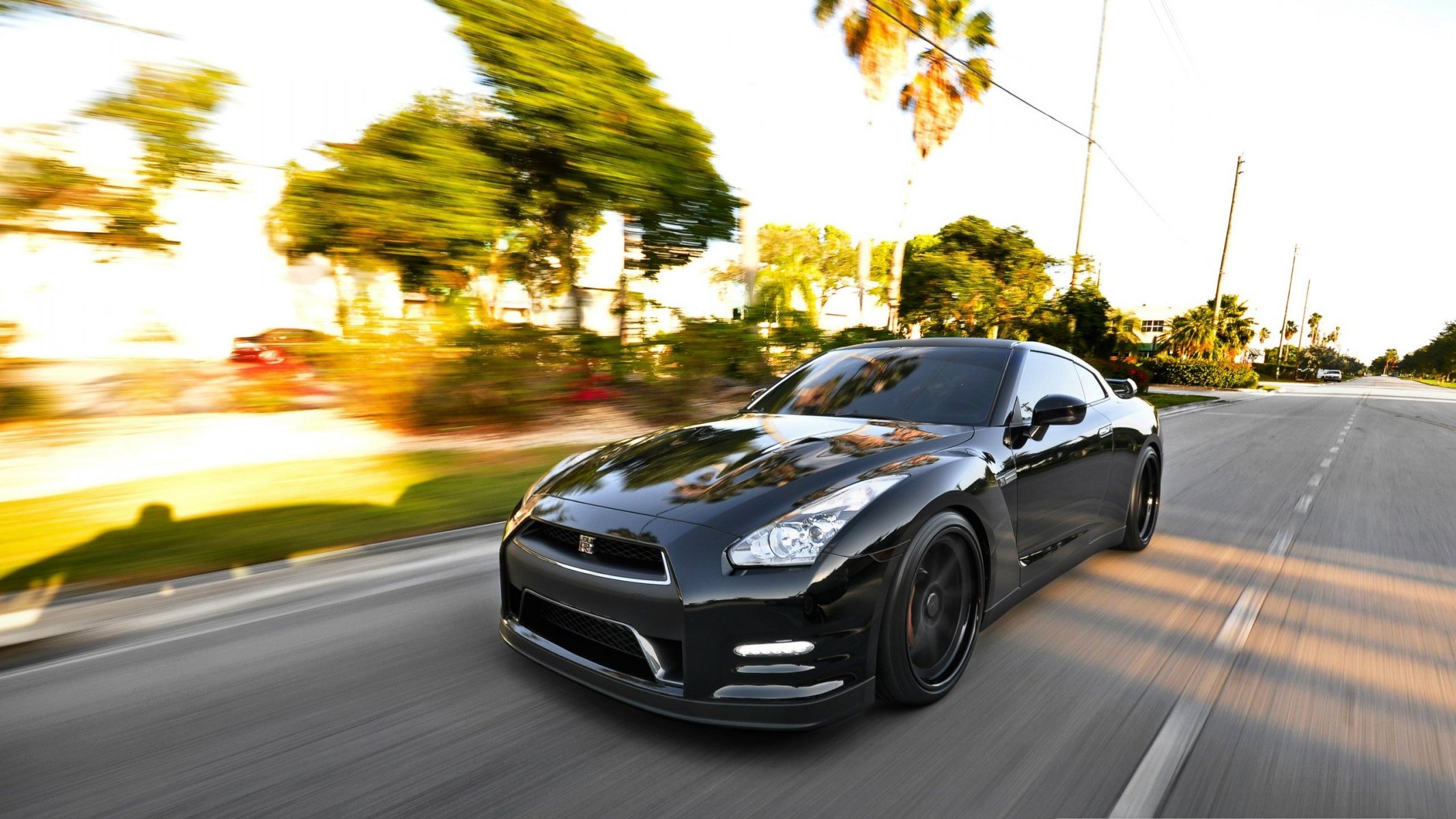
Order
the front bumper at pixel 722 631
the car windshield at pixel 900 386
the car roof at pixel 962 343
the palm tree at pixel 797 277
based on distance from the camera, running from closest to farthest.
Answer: the front bumper at pixel 722 631 < the car windshield at pixel 900 386 < the car roof at pixel 962 343 < the palm tree at pixel 797 277

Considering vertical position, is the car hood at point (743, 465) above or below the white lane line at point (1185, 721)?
above

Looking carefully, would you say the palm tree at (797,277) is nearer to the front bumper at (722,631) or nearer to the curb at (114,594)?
the curb at (114,594)

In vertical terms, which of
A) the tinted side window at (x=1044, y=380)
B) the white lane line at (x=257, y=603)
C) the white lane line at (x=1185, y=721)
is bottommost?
the white lane line at (x=257, y=603)

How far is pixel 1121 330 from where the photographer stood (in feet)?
102

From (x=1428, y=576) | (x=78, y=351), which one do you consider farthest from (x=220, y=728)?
(x=78, y=351)

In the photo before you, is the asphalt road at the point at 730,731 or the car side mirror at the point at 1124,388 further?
the car side mirror at the point at 1124,388

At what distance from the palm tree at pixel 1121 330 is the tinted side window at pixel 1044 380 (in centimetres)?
2042

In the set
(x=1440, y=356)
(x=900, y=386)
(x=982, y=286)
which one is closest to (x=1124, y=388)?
(x=900, y=386)

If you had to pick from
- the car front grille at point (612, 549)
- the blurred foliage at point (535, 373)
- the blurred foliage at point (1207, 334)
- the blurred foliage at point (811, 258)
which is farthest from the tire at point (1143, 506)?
the blurred foliage at point (1207, 334)

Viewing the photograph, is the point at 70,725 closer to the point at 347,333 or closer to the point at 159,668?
the point at 159,668

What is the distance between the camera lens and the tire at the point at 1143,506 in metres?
5.23

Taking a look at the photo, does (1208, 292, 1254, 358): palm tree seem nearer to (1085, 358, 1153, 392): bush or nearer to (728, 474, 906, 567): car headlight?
(1085, 358, 1153, 392): bush

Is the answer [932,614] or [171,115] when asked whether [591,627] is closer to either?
[932,614]

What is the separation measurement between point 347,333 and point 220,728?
7.53 m
